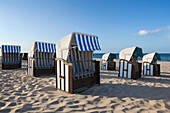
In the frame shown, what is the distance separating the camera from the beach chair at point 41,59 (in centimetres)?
891

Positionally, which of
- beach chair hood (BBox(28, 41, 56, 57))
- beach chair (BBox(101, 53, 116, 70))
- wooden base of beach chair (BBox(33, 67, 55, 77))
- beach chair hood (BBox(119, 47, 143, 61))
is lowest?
wooden base of beach chair (BBox(33, 67, 55, 77))

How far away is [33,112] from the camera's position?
10.4 feet

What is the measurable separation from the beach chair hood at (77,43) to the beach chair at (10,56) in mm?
10019

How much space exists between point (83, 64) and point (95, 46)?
3.53 ft

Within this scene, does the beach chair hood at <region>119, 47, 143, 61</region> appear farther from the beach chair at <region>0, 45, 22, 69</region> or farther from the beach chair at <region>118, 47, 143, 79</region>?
the beach chair at <region>0, 45, 22, 69</region>

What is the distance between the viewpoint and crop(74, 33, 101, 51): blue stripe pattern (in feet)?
15.8

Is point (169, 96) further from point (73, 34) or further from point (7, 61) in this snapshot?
point (7, 61)

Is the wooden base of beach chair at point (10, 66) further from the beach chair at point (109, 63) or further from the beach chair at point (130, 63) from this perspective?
the beach chair at point (130, 63)

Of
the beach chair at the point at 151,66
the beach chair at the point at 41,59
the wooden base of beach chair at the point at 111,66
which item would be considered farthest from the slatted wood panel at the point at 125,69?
the beach chair at the point at 41,59

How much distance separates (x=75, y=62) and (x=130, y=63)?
509 centimetres

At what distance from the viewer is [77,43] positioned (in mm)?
4742

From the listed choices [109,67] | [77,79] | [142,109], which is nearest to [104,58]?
[109,67]

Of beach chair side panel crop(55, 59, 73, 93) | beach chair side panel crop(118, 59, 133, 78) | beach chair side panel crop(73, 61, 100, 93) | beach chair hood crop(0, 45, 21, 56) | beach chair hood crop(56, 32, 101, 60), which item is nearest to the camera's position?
beach chair side panel crop(55, 59, 73, 93)

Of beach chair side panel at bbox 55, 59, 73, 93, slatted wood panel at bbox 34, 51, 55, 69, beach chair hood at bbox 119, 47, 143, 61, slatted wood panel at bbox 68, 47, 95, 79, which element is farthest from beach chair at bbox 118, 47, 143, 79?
slatted wood panel at bbox 34, 51, 55, 69
